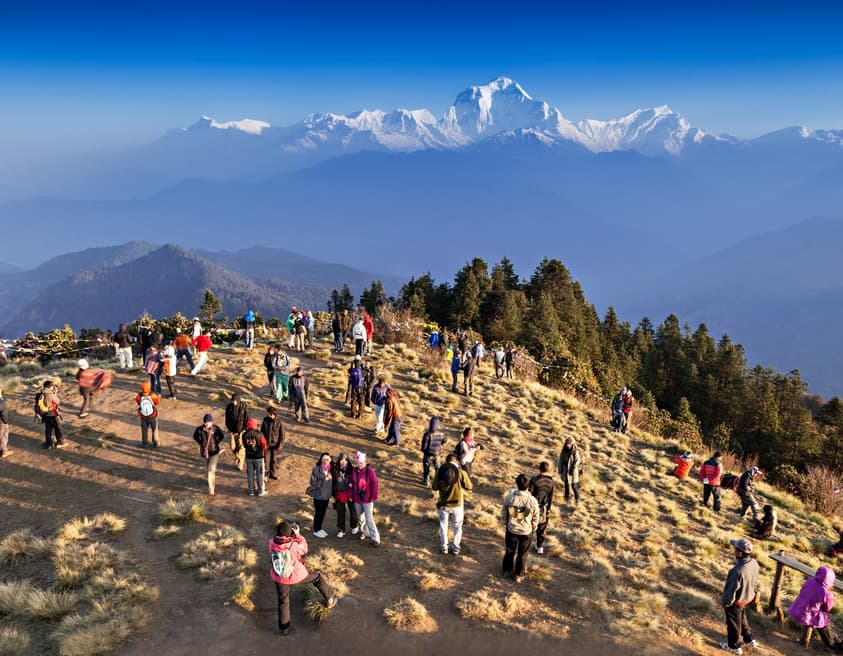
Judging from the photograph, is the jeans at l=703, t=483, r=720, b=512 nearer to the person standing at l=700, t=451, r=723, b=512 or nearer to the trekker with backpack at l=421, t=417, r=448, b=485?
the person standing at l=700, t=451, r=723, b=512

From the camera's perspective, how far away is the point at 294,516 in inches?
460

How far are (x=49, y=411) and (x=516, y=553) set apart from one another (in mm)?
12133

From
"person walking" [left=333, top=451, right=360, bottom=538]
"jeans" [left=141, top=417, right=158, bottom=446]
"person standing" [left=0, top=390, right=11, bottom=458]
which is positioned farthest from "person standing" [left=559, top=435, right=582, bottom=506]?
"person standing" [left=0, top=390, right=11, bottom=458]

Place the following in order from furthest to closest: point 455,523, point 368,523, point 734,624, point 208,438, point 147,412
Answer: point 147,412
point 208,438
point 368,523
point 455,523
point 734,624

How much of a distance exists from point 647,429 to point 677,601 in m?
16.7

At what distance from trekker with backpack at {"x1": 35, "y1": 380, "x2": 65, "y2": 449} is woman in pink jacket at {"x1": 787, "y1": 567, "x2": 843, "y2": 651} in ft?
54.6

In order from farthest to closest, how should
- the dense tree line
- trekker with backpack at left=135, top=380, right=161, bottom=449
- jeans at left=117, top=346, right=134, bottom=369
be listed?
the dense tree line
jeans at left=117, top=346, right=134, bottom=369
trekker with backpack at left=135, top=380, right=161, bottom=449

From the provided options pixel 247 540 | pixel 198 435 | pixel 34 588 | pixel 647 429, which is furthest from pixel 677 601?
pixel 647 429

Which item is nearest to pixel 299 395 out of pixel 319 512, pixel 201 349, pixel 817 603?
pixel 201 349

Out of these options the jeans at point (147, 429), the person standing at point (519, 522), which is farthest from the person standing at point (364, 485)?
the jeans at point (147, 429)

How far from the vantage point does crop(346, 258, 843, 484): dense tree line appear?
3953cm

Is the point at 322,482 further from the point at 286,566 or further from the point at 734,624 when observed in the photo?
the point at 734,624

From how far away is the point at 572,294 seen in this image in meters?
56.3

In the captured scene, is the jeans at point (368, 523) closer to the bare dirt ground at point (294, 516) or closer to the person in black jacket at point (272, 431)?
the bare dirt ground at point (294, 516)
